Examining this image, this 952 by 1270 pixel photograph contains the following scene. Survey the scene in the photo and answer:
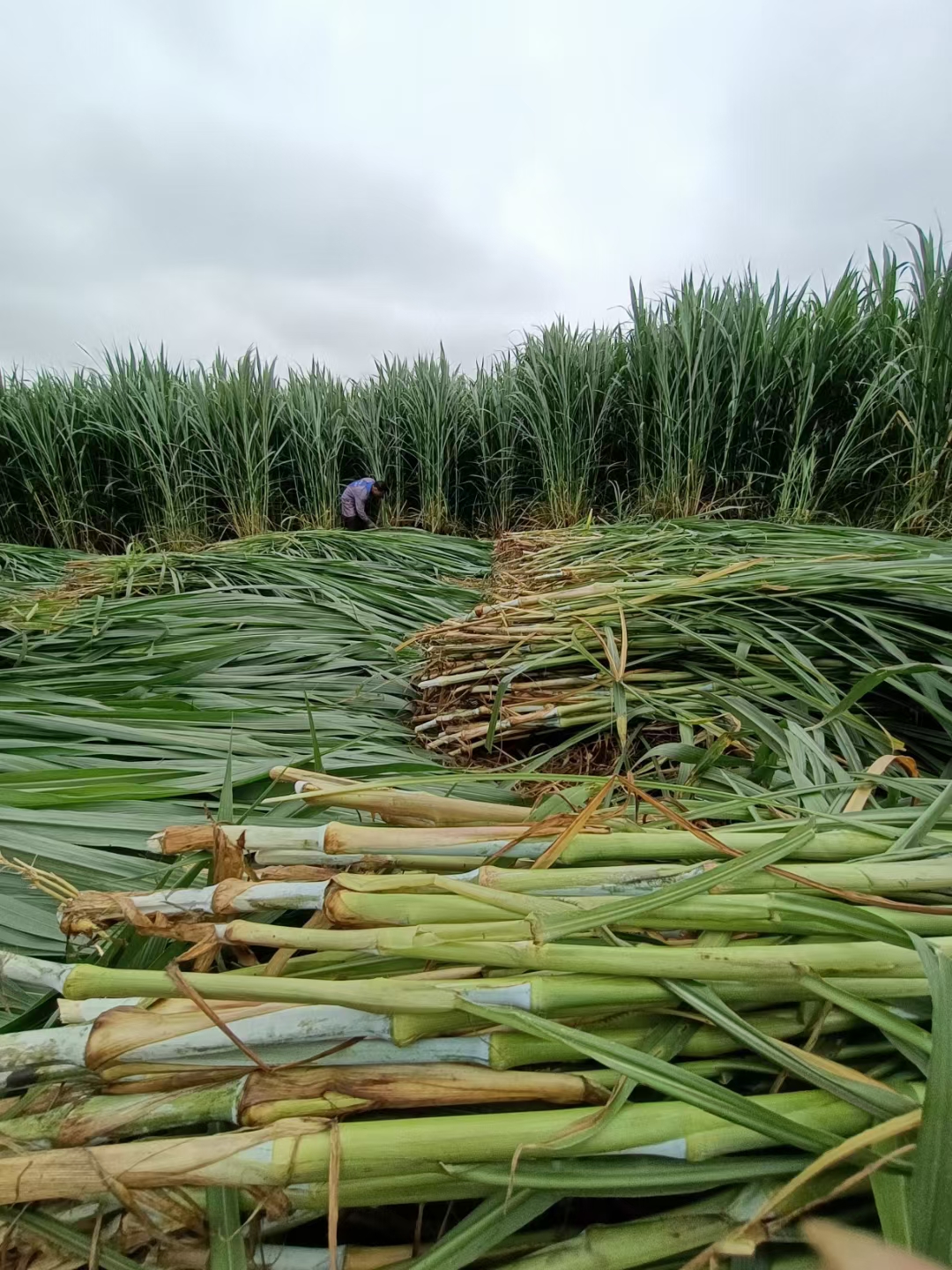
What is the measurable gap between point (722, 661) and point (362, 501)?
4.89 m

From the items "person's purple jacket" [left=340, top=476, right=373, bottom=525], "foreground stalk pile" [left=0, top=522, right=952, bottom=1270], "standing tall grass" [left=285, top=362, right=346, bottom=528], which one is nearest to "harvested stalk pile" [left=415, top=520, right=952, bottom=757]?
"foreground stalk pile" [left=0, top=522, right=952, bottom=1270]

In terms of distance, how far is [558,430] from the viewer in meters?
4.93

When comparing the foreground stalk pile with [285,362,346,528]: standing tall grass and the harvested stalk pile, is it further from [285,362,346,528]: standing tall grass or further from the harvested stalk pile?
[285,362,346,528]: standing tall grass

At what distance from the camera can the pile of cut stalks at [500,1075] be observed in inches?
16.1

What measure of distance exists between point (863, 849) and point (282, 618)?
2.18 meters

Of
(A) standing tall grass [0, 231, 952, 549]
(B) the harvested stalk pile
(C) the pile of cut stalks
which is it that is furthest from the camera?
(A) standing tall grass [0, 231, 952, 549]

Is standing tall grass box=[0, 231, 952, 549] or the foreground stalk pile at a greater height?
standing tall grass box=[0, 231, 952, 549]

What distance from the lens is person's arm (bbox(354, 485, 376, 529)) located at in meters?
5.82

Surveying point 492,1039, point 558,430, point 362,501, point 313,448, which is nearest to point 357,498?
point 362,501

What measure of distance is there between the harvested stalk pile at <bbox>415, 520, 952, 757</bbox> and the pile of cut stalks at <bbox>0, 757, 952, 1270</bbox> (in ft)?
1.82

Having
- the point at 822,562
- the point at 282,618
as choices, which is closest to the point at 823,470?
the point at 822,562

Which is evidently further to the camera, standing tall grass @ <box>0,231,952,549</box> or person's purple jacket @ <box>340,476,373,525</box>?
person's purple jacket @ <box>340,476,373,525</box>

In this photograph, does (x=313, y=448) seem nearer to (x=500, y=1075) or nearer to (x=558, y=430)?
(x=558, y=430)

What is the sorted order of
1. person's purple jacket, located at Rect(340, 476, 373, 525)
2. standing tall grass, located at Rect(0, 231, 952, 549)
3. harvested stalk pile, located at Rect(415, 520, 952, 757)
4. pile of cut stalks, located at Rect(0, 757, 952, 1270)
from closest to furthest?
pile of cut stalks, located at Rect(0, 757, 952, 1270), harvested stalk pile, located at Rect(415, 520, 952, 757), standing tall grass, located at Rect(0, 231, 952, 549), person's purple jacket, located at Rect(340, 476, 373, 525)
